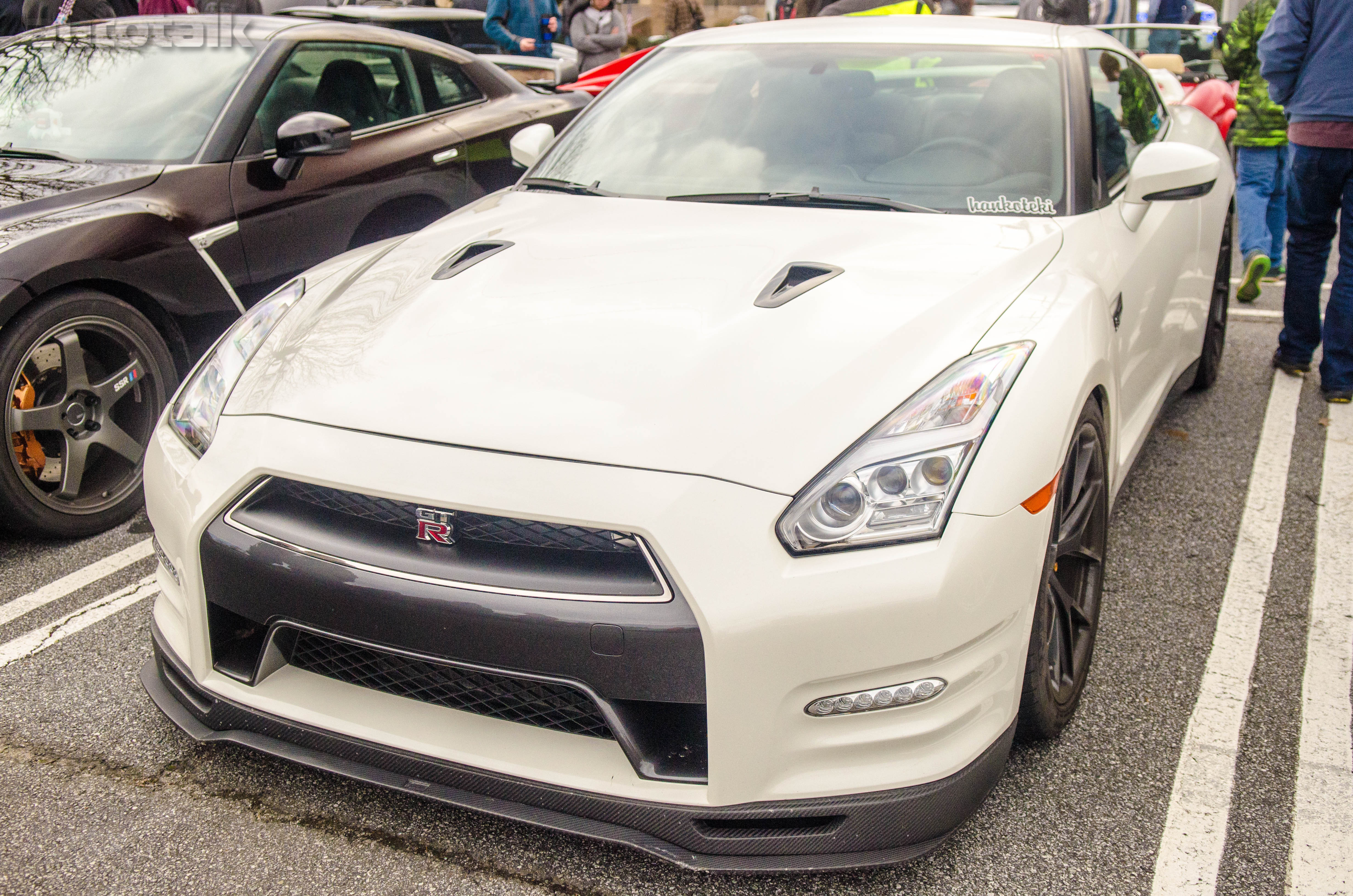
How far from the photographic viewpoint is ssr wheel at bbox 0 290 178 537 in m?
3.27

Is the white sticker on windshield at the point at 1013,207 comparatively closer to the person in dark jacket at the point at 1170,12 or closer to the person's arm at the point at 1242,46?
the person's arm at the point at 1242,46

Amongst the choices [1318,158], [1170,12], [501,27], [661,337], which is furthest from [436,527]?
[1170,12]

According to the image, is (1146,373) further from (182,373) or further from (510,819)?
(182,373)

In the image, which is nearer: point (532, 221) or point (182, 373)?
point (532, 221)

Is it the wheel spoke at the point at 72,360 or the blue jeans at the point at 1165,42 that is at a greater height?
the blue jeans at the point at 1165,42

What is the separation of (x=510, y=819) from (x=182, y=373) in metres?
2.40

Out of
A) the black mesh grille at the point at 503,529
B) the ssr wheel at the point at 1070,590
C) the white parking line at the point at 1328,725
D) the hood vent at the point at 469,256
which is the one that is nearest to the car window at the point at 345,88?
the hood vent at the point at 469,256

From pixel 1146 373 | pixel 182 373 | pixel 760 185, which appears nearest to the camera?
pixel 760 185

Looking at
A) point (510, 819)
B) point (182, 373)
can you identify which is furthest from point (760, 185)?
point (182, 373)

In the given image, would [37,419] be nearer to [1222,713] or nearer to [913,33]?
[913,33]

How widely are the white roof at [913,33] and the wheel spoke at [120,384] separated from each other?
6.88 feet

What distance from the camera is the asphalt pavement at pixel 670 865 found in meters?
2.00

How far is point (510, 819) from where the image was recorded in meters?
1.98

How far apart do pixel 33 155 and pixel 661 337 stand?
9.64 ft
